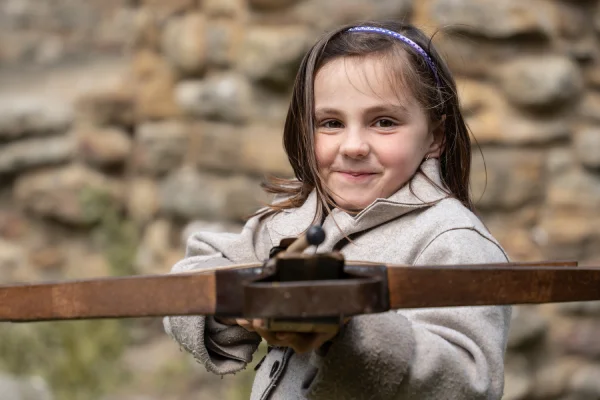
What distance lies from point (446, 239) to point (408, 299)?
1.29 feet

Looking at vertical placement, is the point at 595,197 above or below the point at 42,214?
above

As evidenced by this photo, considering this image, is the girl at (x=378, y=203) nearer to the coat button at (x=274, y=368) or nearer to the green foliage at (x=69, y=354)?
the coat button at (x=274, y=368)

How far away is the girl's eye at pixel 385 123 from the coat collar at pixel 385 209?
114 mm

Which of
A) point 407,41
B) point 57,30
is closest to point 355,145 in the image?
point 407,41

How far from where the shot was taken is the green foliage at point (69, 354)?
14.1ft

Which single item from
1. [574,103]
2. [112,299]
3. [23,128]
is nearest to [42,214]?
[23,128]

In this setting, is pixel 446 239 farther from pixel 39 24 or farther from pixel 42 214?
pixel 39 24

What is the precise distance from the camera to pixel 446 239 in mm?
1848

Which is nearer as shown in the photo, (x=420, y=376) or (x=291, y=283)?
(x=291, y=283)

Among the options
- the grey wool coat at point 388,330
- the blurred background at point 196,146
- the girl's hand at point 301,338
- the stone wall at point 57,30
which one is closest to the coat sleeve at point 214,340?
the grey wool coat at point 388,330

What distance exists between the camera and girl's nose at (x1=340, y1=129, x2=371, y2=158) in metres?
1.93

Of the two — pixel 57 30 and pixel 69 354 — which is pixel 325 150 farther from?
pixel 57 30

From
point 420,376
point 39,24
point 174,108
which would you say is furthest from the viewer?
point 39,24

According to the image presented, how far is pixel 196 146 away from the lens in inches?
165
